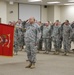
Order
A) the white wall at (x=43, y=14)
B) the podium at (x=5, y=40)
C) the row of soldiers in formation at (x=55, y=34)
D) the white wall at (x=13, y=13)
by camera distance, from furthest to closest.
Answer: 1. the white wall at (x=43, y=14)
2. the white wall at (x=13, y=13)
3. the row of soldiers in formation at (x=55, y=34)
4. the podium at (x=5, y=40)

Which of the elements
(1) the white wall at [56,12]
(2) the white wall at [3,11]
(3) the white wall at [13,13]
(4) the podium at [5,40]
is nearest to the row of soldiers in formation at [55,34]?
(4) the podium at [5,40]

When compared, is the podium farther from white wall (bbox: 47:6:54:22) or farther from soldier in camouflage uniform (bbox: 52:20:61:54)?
white wall (bbox: 47:6:54:22)

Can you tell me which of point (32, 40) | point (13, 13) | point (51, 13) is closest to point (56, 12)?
point (51, 13)

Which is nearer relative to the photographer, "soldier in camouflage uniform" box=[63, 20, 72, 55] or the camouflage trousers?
the camouflage trousers

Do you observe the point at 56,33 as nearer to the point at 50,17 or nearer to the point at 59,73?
the point at 59,73

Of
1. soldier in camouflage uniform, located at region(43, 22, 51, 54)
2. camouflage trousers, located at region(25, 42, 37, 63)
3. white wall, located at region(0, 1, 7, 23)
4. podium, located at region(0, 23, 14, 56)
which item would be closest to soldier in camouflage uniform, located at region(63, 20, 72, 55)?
soldier in camouflage uniform, located at region(43, 22, 51, 54)

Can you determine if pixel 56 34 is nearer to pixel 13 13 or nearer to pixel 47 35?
pixel 47 35

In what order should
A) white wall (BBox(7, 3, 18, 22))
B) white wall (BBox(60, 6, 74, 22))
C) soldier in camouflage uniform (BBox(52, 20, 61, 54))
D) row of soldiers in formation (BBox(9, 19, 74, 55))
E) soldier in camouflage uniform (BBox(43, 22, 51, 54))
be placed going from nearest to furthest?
row of soldiers in formation (BBox(9, 19, 74, 55)) < soldier in camouflage uniform (BBox(52, 20, 61, 54)) < soldier in camouflage uniform (BBox(43, 22, 51, 54)) < white wall (BBox(7, 3, 18, 22)) < white wall (BBox(60, 6, 74, 22))

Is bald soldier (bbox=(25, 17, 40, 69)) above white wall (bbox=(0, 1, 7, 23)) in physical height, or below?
below

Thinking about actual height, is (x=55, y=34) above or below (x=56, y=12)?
below

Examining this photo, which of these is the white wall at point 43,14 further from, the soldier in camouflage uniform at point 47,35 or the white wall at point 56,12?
the soldier in camouflage uniform at point 47,35

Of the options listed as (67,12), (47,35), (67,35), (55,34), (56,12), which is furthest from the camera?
(67,12)

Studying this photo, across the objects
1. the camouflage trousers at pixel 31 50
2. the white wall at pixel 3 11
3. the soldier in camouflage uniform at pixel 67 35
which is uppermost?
the white wall at pixel 3 11

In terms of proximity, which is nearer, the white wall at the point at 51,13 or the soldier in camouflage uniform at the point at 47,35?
the soldier in camouflage uniform at the point at 47,35
